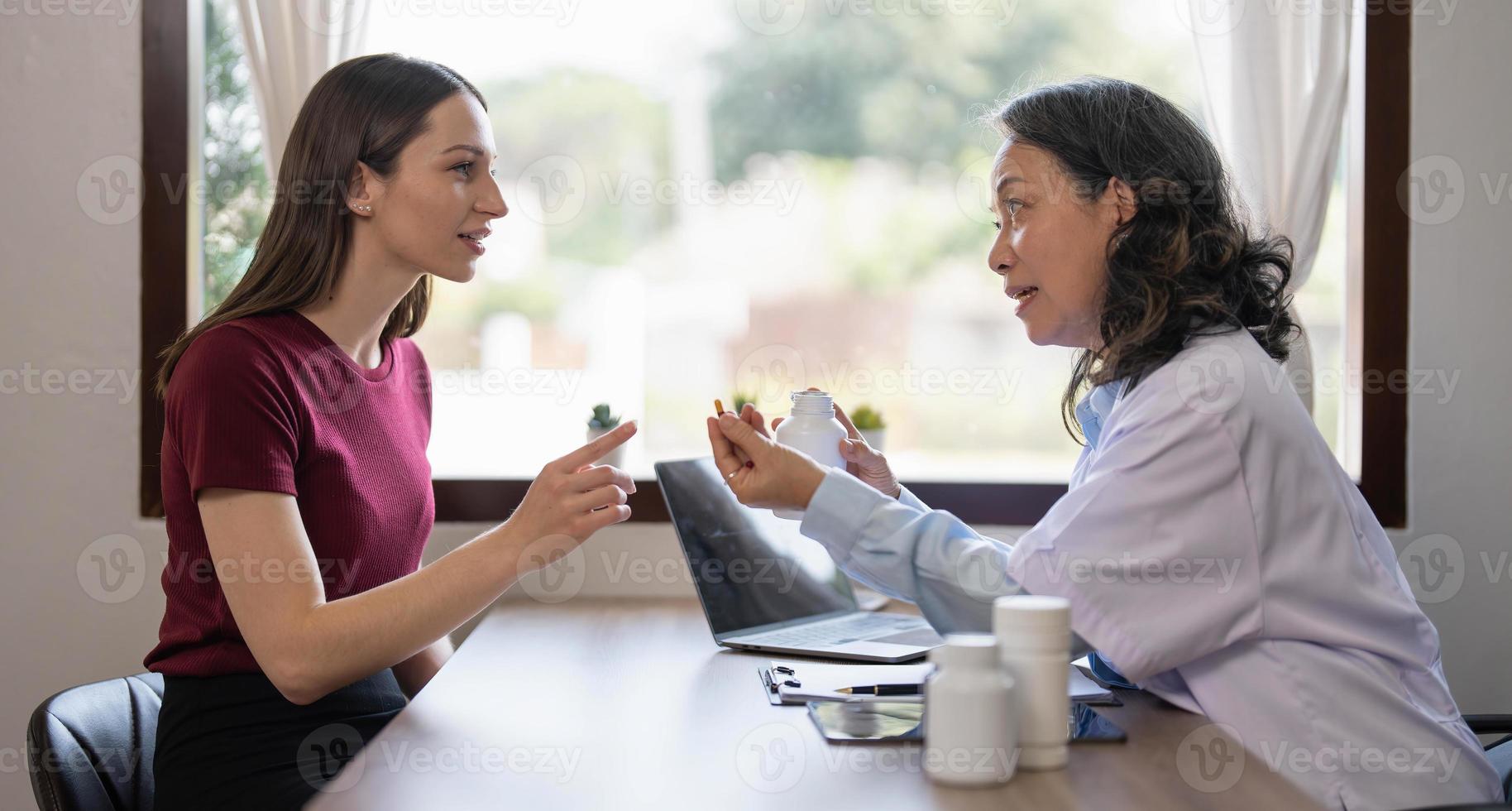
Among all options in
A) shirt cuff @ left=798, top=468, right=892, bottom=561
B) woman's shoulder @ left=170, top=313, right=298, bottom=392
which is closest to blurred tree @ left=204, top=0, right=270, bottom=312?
woman's shoulder @ left=170, top=313, right=298, bottom=392

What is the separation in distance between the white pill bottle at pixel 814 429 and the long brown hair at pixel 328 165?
25.4 inches

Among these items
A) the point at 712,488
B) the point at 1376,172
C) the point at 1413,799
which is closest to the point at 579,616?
the point at 712,488

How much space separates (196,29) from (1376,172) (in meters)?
2.22

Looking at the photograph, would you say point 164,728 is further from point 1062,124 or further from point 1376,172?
point 1376,172

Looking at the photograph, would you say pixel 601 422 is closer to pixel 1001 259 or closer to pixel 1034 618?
pixel 1001 259

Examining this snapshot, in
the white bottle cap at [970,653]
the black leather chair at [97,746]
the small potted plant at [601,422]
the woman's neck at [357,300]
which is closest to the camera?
the white bottle cap at [970,653]

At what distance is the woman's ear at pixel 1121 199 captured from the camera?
1.43 meters

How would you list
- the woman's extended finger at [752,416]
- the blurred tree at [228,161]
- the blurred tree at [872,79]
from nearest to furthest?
1. the woman's extended finger at [752,416]
2. the blurred tree at [228,161]
3. the blurred tree at [872,79]

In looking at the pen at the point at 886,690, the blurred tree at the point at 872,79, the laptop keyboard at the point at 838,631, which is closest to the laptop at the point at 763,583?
the laptop keyboard at the point at 838,631

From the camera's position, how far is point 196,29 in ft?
7.39

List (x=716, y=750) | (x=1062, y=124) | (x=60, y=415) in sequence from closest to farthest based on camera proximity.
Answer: (x=716, y=750) → (x=1062, y=124) → (x=60, y=415)

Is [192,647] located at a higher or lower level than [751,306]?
lower

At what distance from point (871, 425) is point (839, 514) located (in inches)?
32.6

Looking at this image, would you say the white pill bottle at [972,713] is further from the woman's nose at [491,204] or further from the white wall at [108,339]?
the white wall at [108,339]
